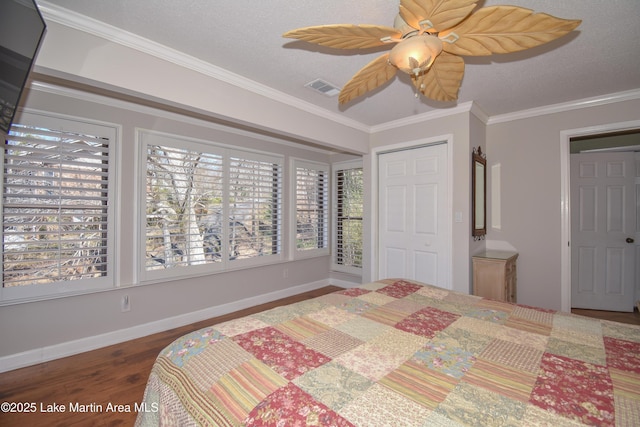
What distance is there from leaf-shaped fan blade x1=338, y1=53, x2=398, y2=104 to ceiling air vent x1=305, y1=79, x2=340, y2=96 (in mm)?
693

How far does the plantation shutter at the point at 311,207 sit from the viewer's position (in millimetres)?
4309

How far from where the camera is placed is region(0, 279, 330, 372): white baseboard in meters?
2.22

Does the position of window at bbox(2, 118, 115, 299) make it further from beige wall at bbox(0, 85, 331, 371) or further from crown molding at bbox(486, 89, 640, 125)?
crown molding at bbox(486, 89, 640, 125)

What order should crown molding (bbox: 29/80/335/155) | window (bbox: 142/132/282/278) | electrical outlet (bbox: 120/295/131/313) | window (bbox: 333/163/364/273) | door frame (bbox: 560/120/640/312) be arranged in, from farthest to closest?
window (bbox: 333/163/364/273) < door frame (bbox: 560/120/640/312) < window (bbox: 142/132/282/278) < electrical outlet (bbox: 120/295/131/313) < crown molding (bbox: 29/80/335/155)

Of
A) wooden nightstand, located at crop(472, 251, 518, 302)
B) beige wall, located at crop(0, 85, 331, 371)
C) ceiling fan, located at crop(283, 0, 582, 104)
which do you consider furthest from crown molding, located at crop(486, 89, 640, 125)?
beige wall, located at crop(0, 85, 331, 371)

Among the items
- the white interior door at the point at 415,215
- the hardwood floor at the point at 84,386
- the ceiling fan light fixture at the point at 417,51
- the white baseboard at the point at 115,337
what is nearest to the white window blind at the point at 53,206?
the white baseboard at the point at 115,337

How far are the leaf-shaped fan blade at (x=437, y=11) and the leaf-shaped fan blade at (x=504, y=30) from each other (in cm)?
7

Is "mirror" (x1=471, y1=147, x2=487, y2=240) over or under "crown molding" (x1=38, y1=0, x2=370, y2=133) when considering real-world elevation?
under

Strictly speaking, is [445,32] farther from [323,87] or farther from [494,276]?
[494,276]

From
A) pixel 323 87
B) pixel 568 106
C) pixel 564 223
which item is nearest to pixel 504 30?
pixel 323 87

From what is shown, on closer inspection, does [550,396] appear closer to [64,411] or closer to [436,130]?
[64,411]

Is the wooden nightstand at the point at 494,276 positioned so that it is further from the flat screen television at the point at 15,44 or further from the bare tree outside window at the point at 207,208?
the flat screen television at the point at 15,44

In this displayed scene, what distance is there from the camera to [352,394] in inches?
33.7

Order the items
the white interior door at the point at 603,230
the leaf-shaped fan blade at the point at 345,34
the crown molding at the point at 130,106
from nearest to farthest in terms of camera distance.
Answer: the leaf-shaped fan blade at the point at 345,34, the crown molding at the point at 130,106, the white interior door at the point at 603,230
